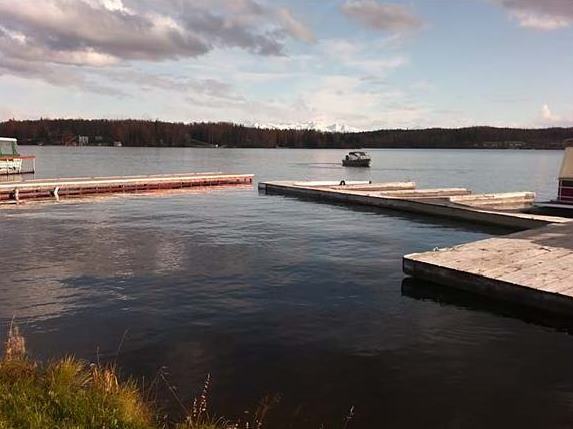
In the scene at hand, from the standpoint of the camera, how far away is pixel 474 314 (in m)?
11.8

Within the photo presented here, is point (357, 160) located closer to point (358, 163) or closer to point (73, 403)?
point (358, 163)

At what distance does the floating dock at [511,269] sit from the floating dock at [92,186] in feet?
90.8

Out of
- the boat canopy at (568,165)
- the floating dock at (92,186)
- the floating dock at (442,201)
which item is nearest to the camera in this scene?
the floating dock at (442,201)

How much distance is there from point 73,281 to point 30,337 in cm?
414

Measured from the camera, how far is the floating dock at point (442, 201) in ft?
76.9

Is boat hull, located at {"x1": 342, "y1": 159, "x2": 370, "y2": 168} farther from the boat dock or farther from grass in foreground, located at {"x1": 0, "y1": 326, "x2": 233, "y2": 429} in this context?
grass in foreground, located at {"x1": 0, "y1": 326, "x2": 233, "y2": 429}

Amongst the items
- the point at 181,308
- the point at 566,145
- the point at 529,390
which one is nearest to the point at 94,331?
the point at 181,308

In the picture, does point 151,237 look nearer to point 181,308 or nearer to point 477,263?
point 181,308

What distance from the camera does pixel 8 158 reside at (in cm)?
5556

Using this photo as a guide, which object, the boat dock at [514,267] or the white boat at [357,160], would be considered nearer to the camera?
the boat dock at [514,267]

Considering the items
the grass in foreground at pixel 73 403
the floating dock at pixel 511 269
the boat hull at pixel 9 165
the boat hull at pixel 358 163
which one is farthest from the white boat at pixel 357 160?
the grass in foreground at pixel 73 403

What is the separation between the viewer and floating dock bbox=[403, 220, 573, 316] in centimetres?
1135

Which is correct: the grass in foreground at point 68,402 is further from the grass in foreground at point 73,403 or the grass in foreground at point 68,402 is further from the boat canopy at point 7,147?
the boat canopy at point 7,147

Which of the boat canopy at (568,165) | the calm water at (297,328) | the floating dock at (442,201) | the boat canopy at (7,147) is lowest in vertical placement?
the calm water at (297,328)
